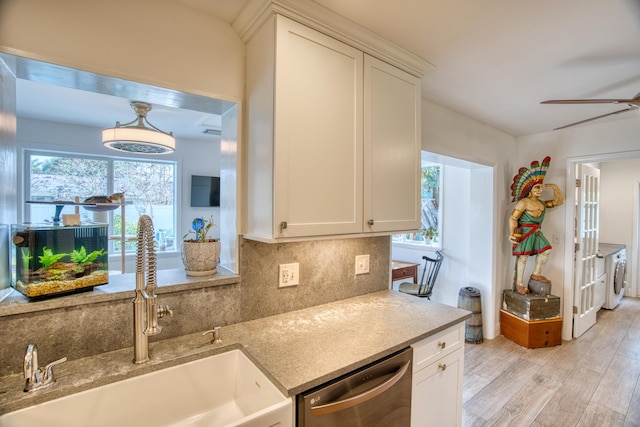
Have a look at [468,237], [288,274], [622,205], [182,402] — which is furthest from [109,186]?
[622,205]

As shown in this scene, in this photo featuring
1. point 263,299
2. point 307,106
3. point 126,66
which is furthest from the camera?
point 263,299

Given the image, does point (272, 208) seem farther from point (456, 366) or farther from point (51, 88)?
point (51, 88)

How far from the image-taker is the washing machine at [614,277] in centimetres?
434

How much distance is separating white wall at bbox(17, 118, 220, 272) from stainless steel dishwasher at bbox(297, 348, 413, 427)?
3.22m

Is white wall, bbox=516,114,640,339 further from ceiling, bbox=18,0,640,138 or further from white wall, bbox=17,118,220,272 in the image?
white wall, bbox=17,118,220,272

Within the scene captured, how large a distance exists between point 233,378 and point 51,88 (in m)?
2.77

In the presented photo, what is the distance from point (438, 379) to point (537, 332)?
2349 millimetres

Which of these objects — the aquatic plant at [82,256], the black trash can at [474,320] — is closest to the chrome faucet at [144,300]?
the aquatic plant at [82,256]

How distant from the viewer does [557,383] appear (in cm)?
252

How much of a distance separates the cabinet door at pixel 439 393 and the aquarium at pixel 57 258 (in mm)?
1505

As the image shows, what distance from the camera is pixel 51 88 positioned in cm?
241

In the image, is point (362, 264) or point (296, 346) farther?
point (362, 264)

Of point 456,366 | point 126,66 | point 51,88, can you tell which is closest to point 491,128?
point 456,366

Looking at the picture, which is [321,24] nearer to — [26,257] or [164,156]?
[26,257]
